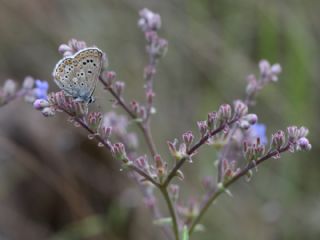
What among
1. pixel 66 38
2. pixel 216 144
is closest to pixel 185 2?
pixel 66 38

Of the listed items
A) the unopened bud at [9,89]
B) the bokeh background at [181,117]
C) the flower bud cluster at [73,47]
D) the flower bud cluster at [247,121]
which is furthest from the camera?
the bokeh background at [181,117]

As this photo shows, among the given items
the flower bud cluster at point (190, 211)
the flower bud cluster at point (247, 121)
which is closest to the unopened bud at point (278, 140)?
the flower bud cluster at point (247, 121)

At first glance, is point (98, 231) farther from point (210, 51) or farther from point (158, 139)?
point (210, 51)

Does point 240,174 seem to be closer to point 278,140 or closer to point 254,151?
point 254,151

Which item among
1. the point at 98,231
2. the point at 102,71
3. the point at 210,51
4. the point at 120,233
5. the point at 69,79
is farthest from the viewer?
the point at 210,51

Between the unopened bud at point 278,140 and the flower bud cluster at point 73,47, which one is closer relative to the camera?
the unopened bud at point 278,140

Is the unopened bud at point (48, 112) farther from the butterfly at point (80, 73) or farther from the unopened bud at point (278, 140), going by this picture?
the unopened bud at point (278, 140)

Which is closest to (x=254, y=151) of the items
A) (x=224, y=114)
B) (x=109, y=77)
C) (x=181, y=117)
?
(x=224, y=114)
